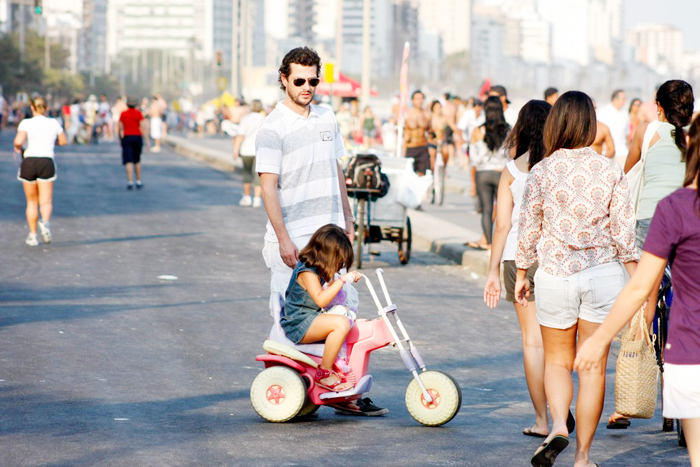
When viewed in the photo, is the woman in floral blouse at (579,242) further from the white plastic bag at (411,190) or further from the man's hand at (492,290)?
the white plastic bag at (411,190)

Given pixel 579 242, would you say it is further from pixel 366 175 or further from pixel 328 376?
pixel 366 175

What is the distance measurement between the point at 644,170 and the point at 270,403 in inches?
109

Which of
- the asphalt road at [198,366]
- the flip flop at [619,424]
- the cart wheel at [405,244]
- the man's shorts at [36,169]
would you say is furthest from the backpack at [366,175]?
the flip flop at [619,424]

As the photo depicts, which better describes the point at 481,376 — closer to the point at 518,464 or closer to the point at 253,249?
the point at 518,464

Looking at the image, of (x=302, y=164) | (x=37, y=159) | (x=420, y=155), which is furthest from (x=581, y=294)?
(x=420, y=155)

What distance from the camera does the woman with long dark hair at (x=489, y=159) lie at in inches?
535

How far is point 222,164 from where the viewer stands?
113 ft

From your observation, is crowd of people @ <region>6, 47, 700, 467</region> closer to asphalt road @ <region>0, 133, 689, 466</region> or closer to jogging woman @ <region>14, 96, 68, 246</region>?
asphalt road @ <region>0, 133, 689, 466</region>

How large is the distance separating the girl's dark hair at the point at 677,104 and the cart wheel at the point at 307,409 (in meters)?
2.59

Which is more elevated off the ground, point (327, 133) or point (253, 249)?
point (327, 133)

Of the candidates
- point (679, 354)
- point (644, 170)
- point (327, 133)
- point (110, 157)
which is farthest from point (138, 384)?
point (110, 157)

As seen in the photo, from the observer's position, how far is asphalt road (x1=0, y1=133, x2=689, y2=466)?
5.88 m

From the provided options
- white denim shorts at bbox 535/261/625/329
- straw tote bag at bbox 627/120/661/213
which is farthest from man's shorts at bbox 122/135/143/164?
white denim shorts at bbox 535/261/625/329

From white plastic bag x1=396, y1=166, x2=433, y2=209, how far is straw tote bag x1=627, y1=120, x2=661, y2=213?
5.85 m
